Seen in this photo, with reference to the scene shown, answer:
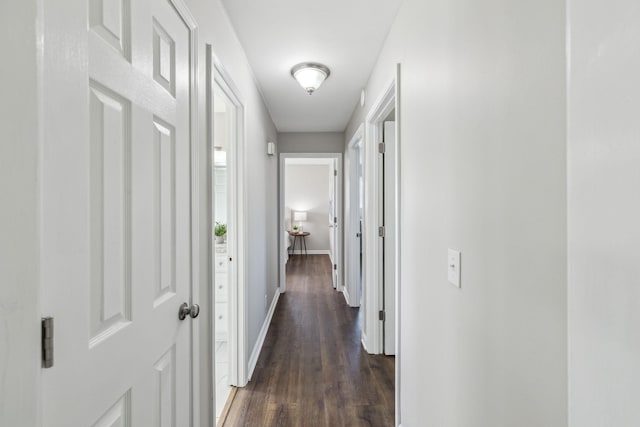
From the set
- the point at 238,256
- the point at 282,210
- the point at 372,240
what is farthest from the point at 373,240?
the point at 282,210

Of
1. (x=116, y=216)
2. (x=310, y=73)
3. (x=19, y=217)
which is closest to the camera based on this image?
(x=19, y=217)

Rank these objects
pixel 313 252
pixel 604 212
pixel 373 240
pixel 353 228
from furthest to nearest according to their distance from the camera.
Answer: pixel 313 252, pixel 353 228, pixel 373 240, pixel 604 212

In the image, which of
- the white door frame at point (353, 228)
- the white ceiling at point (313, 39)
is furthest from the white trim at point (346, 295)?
the white ceiling at point (313, 39)

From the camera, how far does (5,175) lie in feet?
1.60

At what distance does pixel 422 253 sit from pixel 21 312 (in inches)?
52.2

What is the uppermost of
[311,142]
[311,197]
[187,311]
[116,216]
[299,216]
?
[311,142]

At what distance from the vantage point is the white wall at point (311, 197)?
844cm

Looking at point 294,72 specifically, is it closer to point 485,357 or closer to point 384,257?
point 384,257

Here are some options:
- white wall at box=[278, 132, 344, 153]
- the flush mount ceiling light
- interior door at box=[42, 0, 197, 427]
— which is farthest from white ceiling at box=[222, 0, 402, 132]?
white wall at box=[278, 132, 344, 153]

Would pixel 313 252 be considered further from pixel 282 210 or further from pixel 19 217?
pixel 19 217

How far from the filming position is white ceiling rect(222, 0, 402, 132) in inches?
69.4

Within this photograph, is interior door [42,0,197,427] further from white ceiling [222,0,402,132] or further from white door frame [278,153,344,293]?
white door frame [278,153,344,293]

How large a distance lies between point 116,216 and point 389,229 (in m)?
2.23

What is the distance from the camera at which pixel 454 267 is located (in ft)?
3.53
